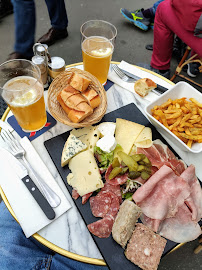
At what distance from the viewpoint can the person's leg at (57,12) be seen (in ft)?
8.64

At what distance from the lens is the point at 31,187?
1.07m

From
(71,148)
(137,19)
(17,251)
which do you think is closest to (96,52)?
(71,148)

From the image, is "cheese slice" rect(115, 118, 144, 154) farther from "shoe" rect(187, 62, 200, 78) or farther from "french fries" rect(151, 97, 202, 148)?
"shoe" rect(187, 62, 200, 78)

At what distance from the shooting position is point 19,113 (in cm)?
114

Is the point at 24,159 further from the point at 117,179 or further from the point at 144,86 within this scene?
the point at 144,86

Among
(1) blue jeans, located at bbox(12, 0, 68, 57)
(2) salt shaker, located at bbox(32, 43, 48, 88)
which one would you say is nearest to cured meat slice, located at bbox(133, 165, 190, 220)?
(2) salt shaker, located at bbox(32, 43, 48, 88)

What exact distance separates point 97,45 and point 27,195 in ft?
2.96

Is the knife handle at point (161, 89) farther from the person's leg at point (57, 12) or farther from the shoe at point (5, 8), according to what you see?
the shoe at point (5, 8)

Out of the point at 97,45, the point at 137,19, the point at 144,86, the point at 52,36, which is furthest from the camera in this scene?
the point at 137,19

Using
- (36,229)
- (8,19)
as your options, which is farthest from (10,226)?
(8,19)

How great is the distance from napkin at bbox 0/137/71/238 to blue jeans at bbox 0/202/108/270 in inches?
7.7

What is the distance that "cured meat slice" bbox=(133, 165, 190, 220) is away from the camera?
41.4 inches

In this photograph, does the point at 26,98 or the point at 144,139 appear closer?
the point at 26,98

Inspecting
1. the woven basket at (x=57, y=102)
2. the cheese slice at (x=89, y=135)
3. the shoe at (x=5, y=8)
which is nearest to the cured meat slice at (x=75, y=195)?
the cheese slice at (x=89, y=135)
